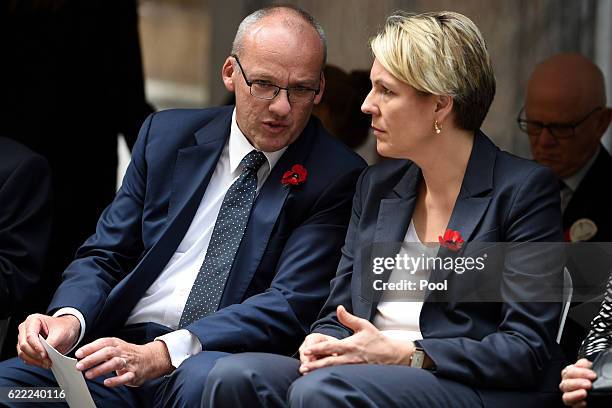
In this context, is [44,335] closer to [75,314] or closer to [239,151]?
[75,314]

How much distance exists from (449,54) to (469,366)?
3.05 ft

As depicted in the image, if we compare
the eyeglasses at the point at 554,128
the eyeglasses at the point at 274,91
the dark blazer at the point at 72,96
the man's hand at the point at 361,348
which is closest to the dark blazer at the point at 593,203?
the eyeglasses at the point at 554,128

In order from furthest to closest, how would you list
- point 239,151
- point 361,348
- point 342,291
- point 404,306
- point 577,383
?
point 239,151 < point 342,291 < point 404,306 < point 361,348 < point 577,383

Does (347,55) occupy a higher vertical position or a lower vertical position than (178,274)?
higher

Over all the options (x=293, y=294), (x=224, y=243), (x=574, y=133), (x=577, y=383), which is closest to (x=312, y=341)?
(x=293, y=294)

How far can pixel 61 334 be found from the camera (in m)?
4.32

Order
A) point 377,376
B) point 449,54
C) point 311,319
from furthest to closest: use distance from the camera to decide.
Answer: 1. point 311,319
2. point 449,54
3. point 377,376

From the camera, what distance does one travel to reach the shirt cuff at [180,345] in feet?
13.9

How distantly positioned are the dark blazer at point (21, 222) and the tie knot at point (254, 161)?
2.69 feet

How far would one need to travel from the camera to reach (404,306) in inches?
162

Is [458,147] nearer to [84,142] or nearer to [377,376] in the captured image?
[377,376]

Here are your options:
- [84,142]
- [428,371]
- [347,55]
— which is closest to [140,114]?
[84,142]

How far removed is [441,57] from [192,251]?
3.59ft

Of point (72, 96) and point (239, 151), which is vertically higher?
point (239, 151)
